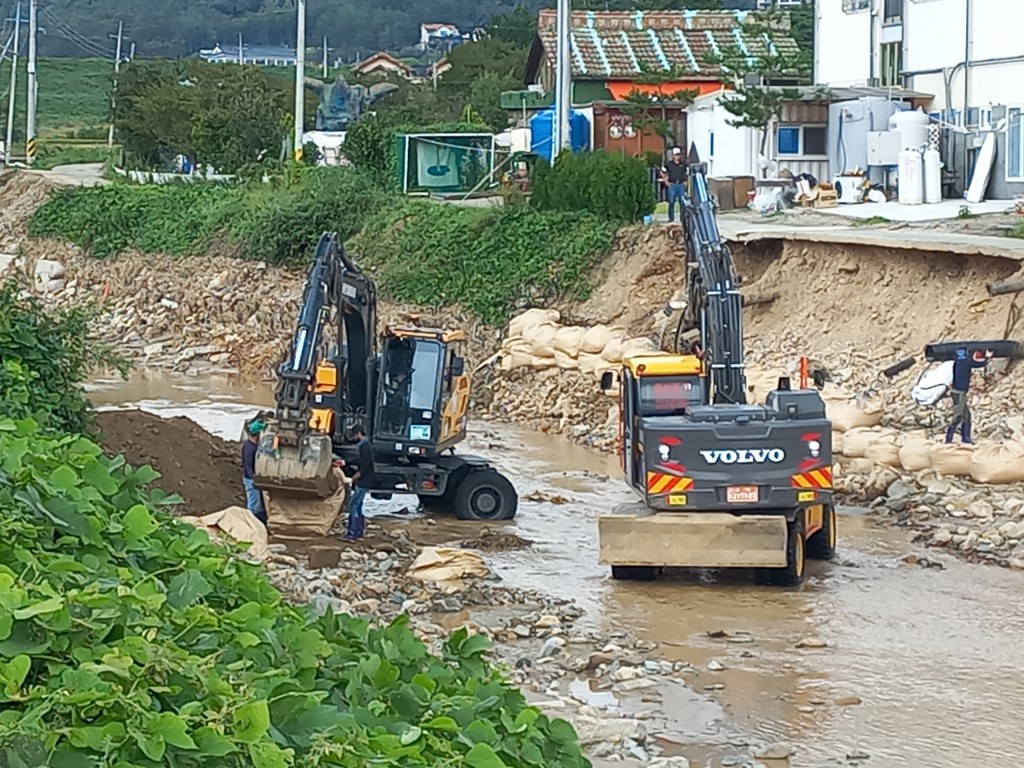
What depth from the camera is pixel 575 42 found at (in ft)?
169

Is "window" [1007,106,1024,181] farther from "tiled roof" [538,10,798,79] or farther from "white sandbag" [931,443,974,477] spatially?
"tiled roof" [538,10,798,79]

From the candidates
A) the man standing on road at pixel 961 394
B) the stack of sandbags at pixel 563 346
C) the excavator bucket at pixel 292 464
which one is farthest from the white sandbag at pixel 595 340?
the excavator bucket at pixel 292 464

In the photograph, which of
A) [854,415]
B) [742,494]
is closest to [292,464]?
[742,494]

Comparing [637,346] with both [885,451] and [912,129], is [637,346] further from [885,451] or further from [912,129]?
[912,129]

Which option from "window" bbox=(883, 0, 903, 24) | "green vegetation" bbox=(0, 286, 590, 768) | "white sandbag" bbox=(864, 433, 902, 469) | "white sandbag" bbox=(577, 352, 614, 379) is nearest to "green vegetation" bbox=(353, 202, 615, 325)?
"white sandbag" bbox=(577, 352, 614, 379)

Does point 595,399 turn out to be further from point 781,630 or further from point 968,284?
point 781,630

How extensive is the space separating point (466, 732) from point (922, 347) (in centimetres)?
2047

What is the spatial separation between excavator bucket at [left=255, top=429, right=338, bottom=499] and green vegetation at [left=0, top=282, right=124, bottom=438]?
1657mm

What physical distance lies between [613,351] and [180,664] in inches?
929

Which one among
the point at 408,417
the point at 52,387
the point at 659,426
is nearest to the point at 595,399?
the point at 408,417

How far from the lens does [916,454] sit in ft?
73.1

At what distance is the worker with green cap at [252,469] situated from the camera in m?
18.7

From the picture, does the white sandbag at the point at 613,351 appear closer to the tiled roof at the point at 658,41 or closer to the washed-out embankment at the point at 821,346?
the washed-out embankment at the point at 821,346

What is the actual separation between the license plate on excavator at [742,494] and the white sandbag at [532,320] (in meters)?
15.4
